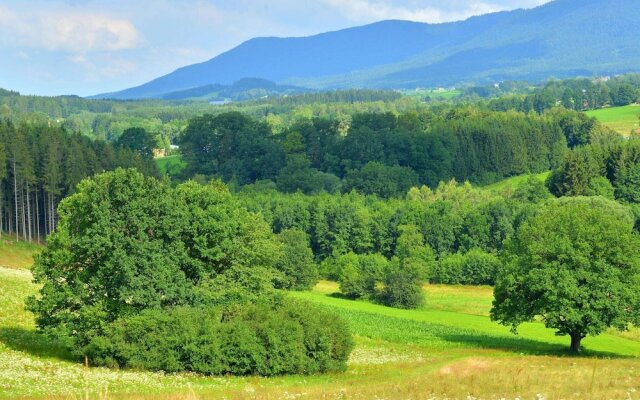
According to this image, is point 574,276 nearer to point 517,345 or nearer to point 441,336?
point 517,345

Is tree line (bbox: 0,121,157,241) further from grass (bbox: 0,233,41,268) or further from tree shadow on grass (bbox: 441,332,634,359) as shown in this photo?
tree shadow on grass (bbox: 441,332,634,359)

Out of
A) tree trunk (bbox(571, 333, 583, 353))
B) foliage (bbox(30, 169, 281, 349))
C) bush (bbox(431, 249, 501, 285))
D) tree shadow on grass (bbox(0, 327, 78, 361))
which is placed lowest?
bush (bbox(431, 249, 501, 285))

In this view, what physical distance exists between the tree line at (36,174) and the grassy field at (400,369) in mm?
36548

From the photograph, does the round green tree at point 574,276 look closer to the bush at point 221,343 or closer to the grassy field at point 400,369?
the grassy field at point 400,369

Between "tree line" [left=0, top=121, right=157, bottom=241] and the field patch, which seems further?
"tree line" [left=0, top=121, right=157, bottom=241]

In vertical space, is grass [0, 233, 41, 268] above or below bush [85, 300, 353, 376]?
below

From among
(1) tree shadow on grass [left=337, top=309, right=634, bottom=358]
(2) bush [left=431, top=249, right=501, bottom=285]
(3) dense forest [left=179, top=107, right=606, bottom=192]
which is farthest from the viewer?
(3) dense forest [left=179, top=107, right=606, bottom=192]

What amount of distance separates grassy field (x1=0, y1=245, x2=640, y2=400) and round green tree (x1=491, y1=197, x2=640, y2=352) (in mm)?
2382

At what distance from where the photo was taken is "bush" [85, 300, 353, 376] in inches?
1719

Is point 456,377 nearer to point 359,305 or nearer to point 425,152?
point 359,305

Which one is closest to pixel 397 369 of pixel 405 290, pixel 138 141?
pixel 405 290

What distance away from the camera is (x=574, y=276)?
53094 mm

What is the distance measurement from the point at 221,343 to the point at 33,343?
34.9ft

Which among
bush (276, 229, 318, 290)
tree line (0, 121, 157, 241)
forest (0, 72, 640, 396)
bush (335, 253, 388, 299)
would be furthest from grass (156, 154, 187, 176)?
bush (335, 253, 388, 299)
